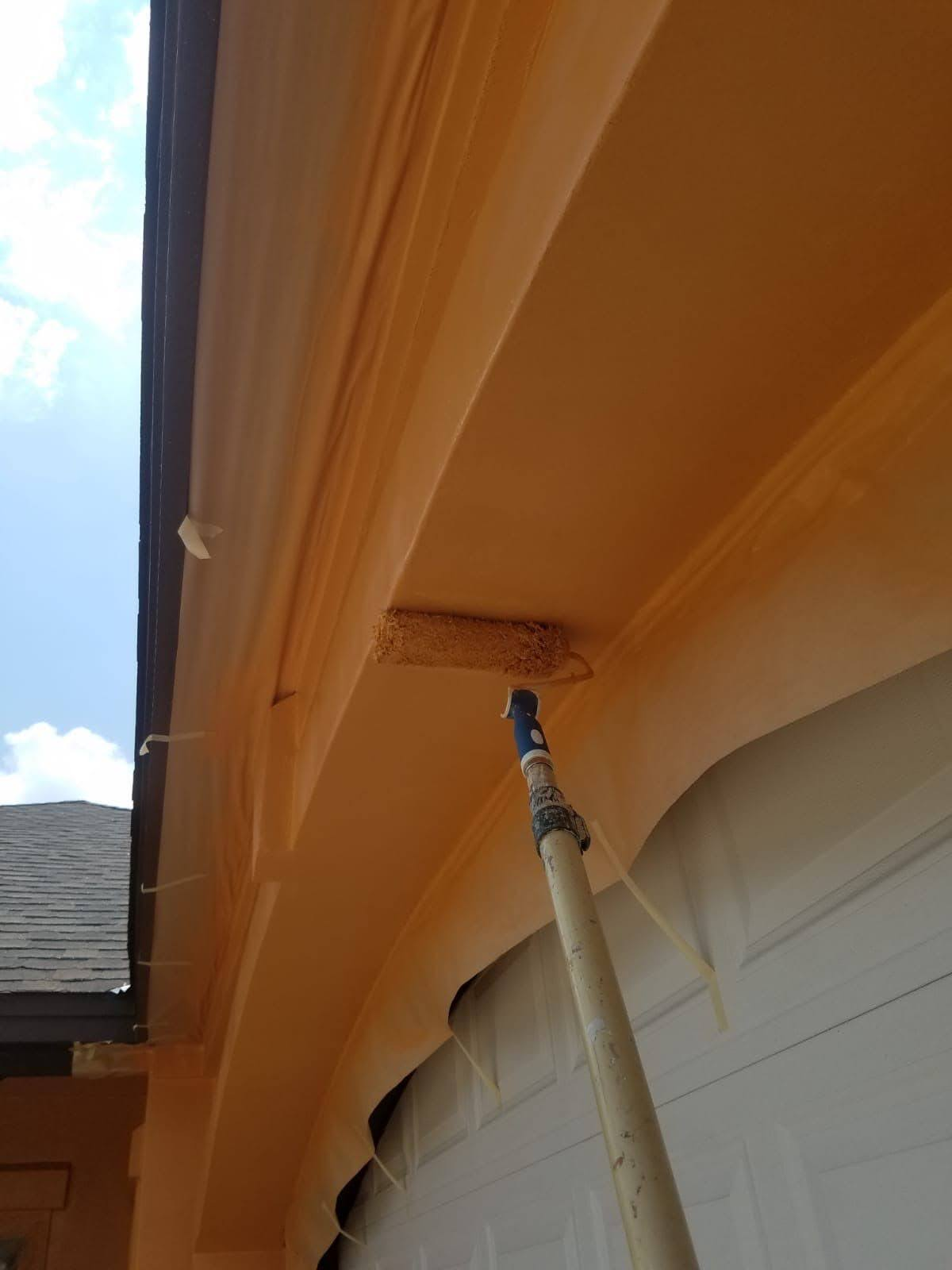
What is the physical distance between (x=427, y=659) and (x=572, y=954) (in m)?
0.44

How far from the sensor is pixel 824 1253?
3.59ft

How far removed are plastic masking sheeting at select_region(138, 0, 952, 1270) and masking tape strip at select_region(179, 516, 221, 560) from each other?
3 cm

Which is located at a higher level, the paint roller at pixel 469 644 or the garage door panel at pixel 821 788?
the paint roller at pixel 469 644

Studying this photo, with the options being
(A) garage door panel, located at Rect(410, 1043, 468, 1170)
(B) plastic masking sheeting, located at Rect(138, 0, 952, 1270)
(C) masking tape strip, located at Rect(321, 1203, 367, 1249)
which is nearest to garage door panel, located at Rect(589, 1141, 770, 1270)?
(B) plastic masking sheeting, located at Rect(138, 0, 952, 1270)

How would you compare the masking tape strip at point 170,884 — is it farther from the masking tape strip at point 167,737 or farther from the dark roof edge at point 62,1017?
the dark roof edge at point 62,1017

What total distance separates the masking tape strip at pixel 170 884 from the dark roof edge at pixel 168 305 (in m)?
0.60

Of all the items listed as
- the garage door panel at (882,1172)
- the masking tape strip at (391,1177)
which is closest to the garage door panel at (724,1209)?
the garage door panel at (882,1172)

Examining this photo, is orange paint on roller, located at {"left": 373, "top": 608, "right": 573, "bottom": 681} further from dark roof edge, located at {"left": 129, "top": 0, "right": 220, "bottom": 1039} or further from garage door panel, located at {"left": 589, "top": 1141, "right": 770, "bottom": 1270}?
garage door panel, located at {"left": 589, "top": 1141, "right": 770, "bottom": 1270}

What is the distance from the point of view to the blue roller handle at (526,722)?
116cm

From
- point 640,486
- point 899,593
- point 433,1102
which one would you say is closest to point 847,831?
point 899,593

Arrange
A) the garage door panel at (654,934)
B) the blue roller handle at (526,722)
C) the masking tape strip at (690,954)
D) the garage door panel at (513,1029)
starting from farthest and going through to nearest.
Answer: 1. the garage door panel at (513,1029)
2. the garage door panel at (654,934)
3. the masking tape strip at (690,954)
4. the blue roller handle at (526,722)

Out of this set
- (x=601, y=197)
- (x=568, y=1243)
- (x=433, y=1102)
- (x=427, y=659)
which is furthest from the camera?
(x=433, y=1102)

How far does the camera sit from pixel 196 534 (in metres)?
1.36

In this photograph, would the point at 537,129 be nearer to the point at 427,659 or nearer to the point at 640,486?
the point at 640,486
